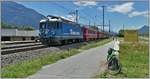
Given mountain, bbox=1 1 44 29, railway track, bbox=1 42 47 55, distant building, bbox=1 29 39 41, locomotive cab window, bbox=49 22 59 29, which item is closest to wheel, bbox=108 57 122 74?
mountain, bbox=1 1 44 29

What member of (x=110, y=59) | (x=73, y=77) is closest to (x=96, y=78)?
(x=73, y=77)

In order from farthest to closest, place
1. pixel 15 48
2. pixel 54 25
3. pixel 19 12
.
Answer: pixel 19 12
pixel 54 25
pixel 15 48

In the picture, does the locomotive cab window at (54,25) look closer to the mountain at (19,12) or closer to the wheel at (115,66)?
the mountain at (19,12)

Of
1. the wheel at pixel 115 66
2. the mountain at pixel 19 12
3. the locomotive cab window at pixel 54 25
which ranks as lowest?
the wheel at pixel 115 66

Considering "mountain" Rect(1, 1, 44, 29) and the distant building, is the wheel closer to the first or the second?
"mountain" Rect(1, 1, 44, 29)

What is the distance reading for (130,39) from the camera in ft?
→ 73.6

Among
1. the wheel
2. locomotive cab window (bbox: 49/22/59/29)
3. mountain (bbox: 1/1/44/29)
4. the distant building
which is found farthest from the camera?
the distant building

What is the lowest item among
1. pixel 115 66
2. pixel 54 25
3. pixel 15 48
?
pixel 15 48

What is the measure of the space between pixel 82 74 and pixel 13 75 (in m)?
2.28

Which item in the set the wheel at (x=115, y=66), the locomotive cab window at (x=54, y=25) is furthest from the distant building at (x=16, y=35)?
the wheel at (x=115, y=66)

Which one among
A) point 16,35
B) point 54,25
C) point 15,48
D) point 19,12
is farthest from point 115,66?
point 19,12

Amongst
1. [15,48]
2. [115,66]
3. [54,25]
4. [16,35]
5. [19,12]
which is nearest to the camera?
[115,66]

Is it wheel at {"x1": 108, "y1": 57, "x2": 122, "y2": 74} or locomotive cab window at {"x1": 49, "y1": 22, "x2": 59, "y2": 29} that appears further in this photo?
locomotive cab window at {"x1": 49, "y1": 22, "x2": 59, "y2": 29}

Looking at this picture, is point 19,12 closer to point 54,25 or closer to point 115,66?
point 54,25
